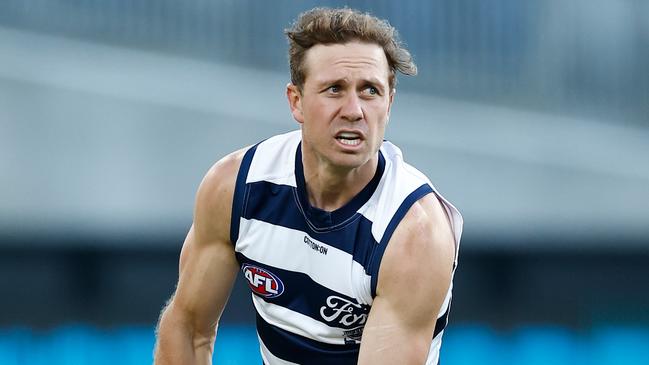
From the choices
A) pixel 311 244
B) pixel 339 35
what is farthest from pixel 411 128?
pixel 339 35

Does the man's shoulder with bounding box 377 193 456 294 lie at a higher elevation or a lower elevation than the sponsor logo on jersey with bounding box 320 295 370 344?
higher

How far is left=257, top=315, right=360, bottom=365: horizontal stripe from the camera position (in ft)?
12.6

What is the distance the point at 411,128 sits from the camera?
8461 mm

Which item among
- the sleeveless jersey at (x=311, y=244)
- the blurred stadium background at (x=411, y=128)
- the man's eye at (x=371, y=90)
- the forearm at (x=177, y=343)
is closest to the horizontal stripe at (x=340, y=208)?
the sleeveless jersey at (x=311, y=244)

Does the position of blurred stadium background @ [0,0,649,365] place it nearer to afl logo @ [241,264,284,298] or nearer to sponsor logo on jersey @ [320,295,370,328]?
afl logo @ [241,264,284,298]

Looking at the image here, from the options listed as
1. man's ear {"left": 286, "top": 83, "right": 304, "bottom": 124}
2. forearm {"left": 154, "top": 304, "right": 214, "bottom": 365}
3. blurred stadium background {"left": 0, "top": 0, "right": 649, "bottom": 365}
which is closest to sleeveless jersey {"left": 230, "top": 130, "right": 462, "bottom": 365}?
man's ear {"left": 286, "top": 83, "right": 304, "bottom": 124}

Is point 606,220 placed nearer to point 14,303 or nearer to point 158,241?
point 158,241

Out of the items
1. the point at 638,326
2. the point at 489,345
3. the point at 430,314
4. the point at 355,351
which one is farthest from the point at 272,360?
the point at 638,326

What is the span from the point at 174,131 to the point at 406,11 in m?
1.70

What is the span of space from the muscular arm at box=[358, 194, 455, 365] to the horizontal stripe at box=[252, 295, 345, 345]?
0.23 metres

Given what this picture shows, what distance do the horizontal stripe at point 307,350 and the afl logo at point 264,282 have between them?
14cm

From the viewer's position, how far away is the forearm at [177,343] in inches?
157

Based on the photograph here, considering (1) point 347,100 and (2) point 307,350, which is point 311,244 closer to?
(2) point 307,350

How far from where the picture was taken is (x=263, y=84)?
27.5ft
